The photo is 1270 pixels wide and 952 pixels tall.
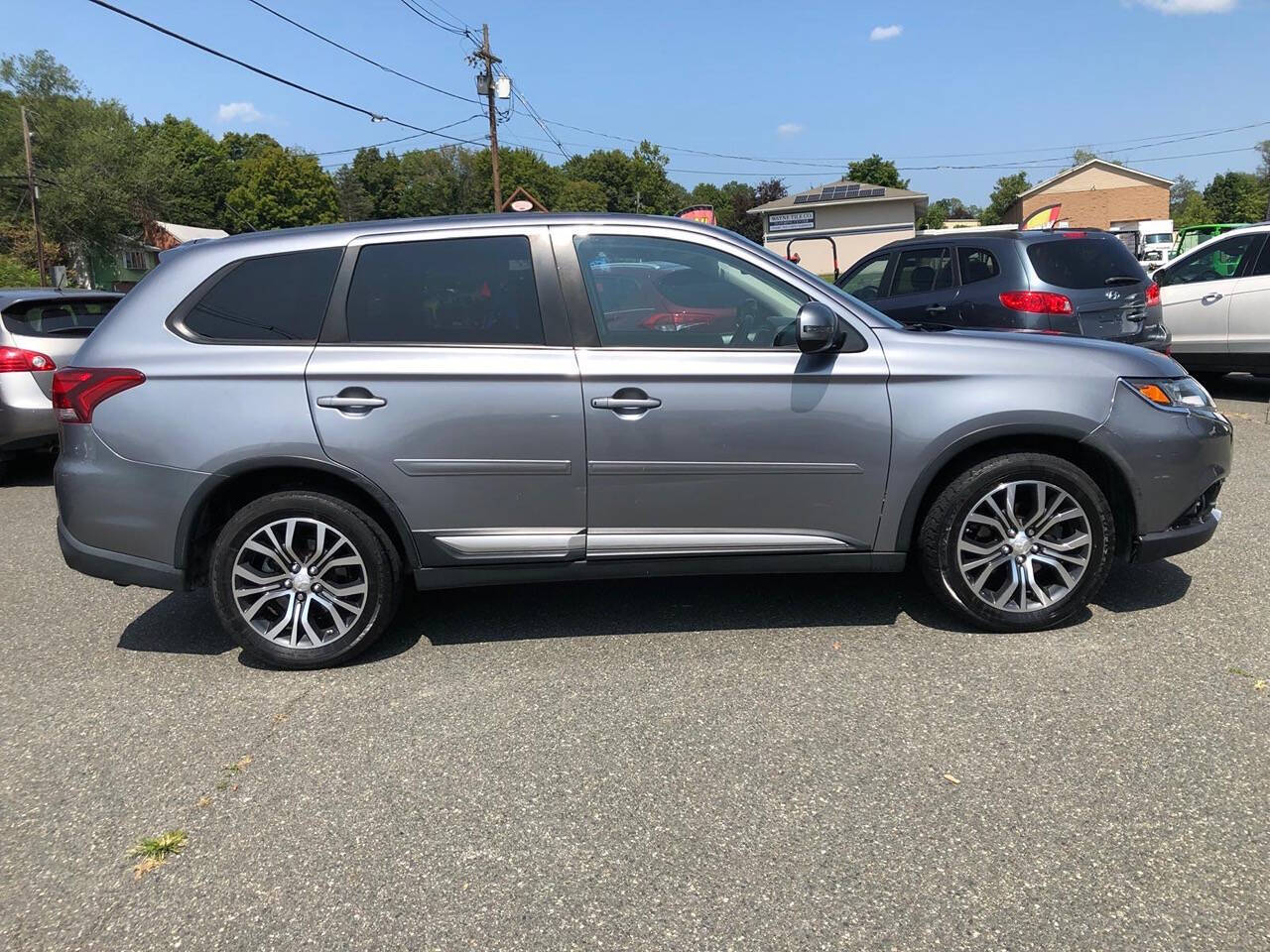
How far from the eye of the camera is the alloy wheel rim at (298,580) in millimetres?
3889

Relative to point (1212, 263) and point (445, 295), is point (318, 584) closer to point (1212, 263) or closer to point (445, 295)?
point (445, 295)

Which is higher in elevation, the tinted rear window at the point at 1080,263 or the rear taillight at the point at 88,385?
the tinted rear window at the point at 1080,263

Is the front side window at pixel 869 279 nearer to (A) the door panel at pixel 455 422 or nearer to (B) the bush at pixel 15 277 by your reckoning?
(A) the door panel at pixel 455 422

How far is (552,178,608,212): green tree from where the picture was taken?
95.6 meters

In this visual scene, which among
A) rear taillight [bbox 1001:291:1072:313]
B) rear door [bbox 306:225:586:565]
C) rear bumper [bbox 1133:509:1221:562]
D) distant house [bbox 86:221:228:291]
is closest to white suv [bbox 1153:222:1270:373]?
rear taillight [bbox 1001:291:1072:313]

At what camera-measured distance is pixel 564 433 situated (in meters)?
3.80

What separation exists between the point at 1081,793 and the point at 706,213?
1003 inches

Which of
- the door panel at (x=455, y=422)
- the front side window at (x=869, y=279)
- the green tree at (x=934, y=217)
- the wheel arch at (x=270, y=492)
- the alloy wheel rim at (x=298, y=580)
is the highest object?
the green tree at (x=934, y=217)

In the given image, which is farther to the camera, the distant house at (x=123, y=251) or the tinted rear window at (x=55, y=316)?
the distant house at (x=123, y=251)

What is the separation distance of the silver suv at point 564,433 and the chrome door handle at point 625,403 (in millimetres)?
13

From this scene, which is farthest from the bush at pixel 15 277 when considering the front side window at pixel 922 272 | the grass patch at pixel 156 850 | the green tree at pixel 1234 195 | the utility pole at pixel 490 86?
the green tree at pixel 1234 195

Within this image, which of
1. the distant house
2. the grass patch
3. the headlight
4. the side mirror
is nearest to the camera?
the grass patch

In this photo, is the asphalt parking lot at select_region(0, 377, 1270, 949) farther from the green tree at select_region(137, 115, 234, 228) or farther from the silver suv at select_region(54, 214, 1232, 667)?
the green tree at select_region(137, 115, 234, 228)

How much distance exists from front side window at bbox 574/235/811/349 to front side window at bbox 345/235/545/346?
29 cm
